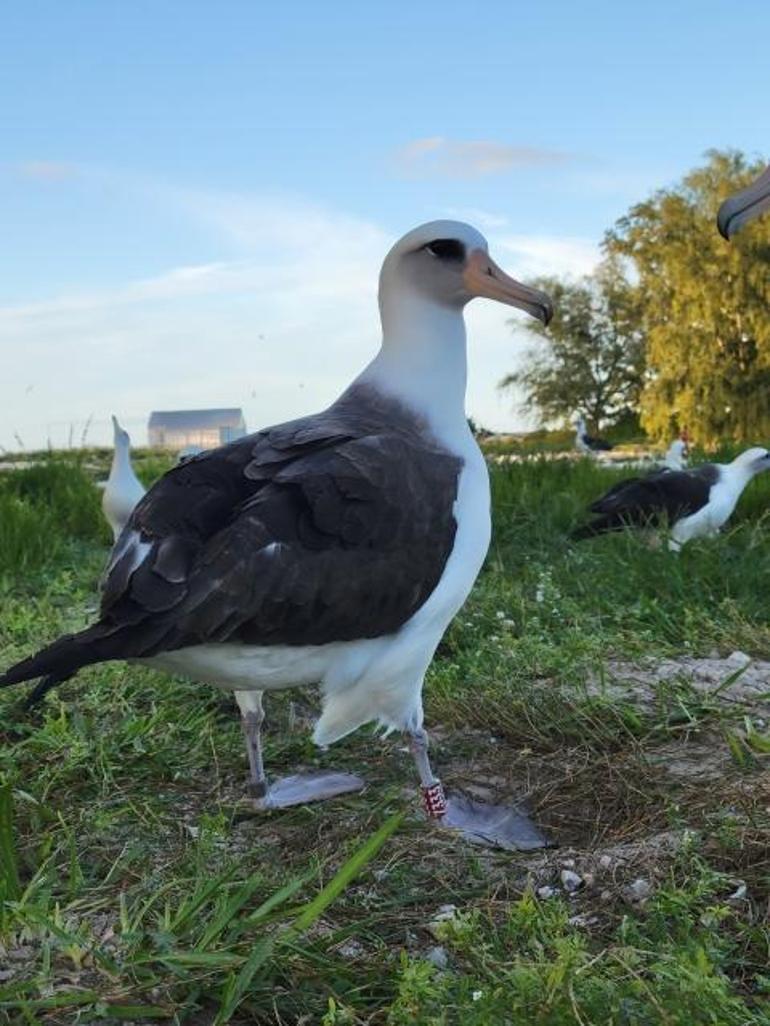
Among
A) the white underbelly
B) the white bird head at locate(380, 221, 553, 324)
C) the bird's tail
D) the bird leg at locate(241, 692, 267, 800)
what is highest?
the white bird head at locate(380, 221, 553, 324)

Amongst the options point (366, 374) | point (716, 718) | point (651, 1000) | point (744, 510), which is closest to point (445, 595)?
point (366, 374)

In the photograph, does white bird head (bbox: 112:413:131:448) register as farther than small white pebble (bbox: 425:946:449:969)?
Yes

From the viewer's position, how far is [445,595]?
2.99 m

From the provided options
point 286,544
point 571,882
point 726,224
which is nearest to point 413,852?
point 571,882

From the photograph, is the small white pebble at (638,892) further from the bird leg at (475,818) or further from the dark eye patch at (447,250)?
the dark eye patch at (447,250)

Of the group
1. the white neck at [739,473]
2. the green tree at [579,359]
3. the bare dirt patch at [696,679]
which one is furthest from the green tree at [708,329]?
the bare dirt patch at [696,679]

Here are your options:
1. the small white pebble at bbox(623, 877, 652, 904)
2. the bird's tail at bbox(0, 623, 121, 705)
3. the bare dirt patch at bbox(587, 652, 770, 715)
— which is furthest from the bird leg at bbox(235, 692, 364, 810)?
the small white pebble at bbox(623, 877, 652, 904)

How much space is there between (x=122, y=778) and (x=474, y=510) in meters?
1.26

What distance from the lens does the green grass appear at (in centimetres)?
200

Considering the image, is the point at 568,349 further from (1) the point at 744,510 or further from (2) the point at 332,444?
(2) the point at 332,444

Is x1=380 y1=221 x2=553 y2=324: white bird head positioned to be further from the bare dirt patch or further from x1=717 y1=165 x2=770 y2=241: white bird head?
the bare dirt patch

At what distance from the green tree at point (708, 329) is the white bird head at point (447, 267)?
31.9 metres

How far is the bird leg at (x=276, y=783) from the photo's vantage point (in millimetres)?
3178

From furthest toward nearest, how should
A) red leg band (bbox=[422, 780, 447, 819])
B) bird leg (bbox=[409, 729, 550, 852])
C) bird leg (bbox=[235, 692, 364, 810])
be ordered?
bird leg (bbox=[235, 692, 364, 810]), red leg band (bbox=[422, 780, 447, 819]), bird leg (bbox=[409, 729, 550, 852])
